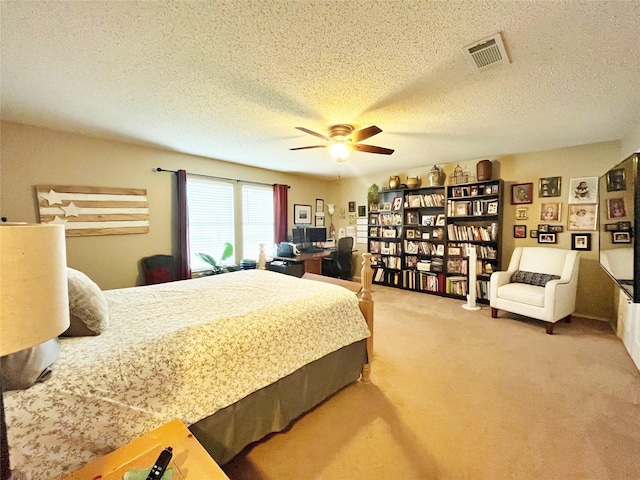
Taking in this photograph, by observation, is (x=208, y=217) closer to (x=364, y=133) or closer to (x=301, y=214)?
(x=301, y=214)

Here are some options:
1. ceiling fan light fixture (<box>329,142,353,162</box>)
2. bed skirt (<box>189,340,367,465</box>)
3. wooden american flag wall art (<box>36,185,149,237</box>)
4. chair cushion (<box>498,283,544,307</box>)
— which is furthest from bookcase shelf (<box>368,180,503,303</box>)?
wooden american flag wall art (<box>36,185,149,237</box>)

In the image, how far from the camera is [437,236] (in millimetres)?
4574

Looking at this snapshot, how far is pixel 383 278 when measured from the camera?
17.4 ft

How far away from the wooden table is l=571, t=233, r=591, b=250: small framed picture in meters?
4.63

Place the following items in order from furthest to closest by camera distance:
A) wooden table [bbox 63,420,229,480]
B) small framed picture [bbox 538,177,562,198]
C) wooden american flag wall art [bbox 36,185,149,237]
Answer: small framed picture [bbox 538,177,562,198]
wooden american flag wall art [bbox 36,185,149,237]
wooden table [bbox 63,420,229,480]

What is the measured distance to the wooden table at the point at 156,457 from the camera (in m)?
0.83

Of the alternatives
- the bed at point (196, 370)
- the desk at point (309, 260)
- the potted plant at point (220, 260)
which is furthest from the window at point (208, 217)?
the bed at point (196, 370)

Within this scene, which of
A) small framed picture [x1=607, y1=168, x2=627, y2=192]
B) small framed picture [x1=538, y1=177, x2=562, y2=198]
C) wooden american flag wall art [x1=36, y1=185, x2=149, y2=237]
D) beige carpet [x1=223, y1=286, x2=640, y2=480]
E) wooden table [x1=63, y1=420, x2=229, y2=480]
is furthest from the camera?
small framed picture [x1=538, y1=177, x2=562, y2=198]

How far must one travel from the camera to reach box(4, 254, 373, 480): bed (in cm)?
94

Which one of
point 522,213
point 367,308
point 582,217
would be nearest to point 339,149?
point 367,308

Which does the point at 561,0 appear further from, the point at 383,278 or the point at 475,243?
the point at 383,278

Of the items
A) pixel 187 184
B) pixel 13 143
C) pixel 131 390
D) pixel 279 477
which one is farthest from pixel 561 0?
pixel 13 143

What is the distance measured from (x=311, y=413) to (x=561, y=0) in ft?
8.60

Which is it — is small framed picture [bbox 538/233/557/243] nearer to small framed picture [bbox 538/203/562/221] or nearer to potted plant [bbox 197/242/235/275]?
small framed picture [bbox 538/203/562/221]
